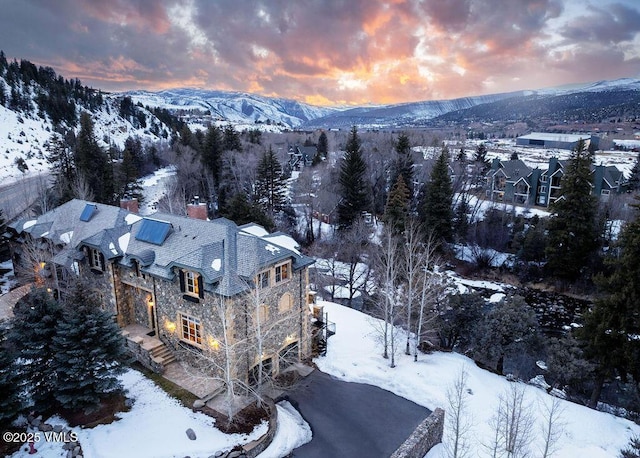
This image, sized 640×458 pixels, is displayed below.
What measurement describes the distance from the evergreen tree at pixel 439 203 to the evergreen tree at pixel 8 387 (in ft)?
129

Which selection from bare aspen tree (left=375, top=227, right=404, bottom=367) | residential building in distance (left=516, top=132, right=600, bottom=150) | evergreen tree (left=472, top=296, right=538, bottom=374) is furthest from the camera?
residential building in distance (left=516, top=132, right=600, bottom=150)

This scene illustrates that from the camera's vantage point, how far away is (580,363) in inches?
842

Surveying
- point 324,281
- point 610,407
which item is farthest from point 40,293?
point 610,407

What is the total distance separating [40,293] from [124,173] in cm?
3945

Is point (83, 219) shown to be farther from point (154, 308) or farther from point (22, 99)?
point (22, 99)

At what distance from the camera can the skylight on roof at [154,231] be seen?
68.1 ft

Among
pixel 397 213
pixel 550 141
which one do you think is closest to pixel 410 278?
pixel 397 213

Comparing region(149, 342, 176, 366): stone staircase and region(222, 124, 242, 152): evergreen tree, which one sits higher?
region(222, 124, 242, 152): evergreen tree

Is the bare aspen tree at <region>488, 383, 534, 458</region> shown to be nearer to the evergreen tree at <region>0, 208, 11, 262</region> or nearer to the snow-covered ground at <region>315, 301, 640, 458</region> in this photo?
the snow-covered ground at <region>315, 301, 640, 458</region>

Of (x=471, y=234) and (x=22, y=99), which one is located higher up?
(x=22, y=99)

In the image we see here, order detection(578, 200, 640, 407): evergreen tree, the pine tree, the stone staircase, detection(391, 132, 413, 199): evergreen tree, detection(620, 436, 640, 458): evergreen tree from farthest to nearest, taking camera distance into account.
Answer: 1. detection(391, 132, 413, 199): evergreen tree
2. detection(578, 200, 640, 407): evergreen tree
3. the stone staircase
4. the pine tree
5. detection(620, 436, 640, 458): evergreen tree

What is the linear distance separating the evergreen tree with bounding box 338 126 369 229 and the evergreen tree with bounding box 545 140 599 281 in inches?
833

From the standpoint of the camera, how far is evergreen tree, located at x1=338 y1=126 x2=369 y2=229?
49.2 m

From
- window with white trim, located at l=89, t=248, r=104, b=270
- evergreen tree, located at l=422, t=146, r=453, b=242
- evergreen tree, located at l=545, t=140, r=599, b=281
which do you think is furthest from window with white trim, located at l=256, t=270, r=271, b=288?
evergreen tree, located at l=545, t=140, r=599, b=281
